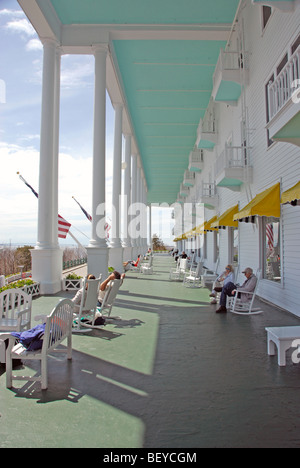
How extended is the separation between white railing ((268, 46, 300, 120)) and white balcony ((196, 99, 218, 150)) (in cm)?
1152

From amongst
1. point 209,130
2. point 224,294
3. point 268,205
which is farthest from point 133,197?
point 224,294

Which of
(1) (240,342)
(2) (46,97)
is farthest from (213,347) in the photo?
(2) (46,97)

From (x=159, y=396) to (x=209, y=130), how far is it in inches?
671

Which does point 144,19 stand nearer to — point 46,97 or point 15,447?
point 46,97

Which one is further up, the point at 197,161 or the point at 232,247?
the point at 197,161

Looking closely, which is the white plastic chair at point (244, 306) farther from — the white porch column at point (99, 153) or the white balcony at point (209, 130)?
the white balcony at point (209, 130)

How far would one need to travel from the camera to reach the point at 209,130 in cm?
1912

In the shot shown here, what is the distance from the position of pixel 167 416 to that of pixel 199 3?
1200 cm

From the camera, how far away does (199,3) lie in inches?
450

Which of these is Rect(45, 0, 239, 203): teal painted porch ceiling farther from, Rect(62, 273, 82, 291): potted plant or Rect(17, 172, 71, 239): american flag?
Rect(62, 273, 82, 291): potted plant

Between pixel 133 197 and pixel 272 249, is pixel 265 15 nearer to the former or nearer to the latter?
pixel 272 249

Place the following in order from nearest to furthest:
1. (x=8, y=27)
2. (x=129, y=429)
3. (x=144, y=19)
Answer: (x=129, y=429)
(x=8, y=27)
(x=144, y=19)

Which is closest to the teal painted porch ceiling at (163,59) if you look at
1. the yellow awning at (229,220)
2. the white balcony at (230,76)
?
the white balcony at (230,76)

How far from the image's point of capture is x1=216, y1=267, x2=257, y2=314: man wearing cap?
8.59 meters
